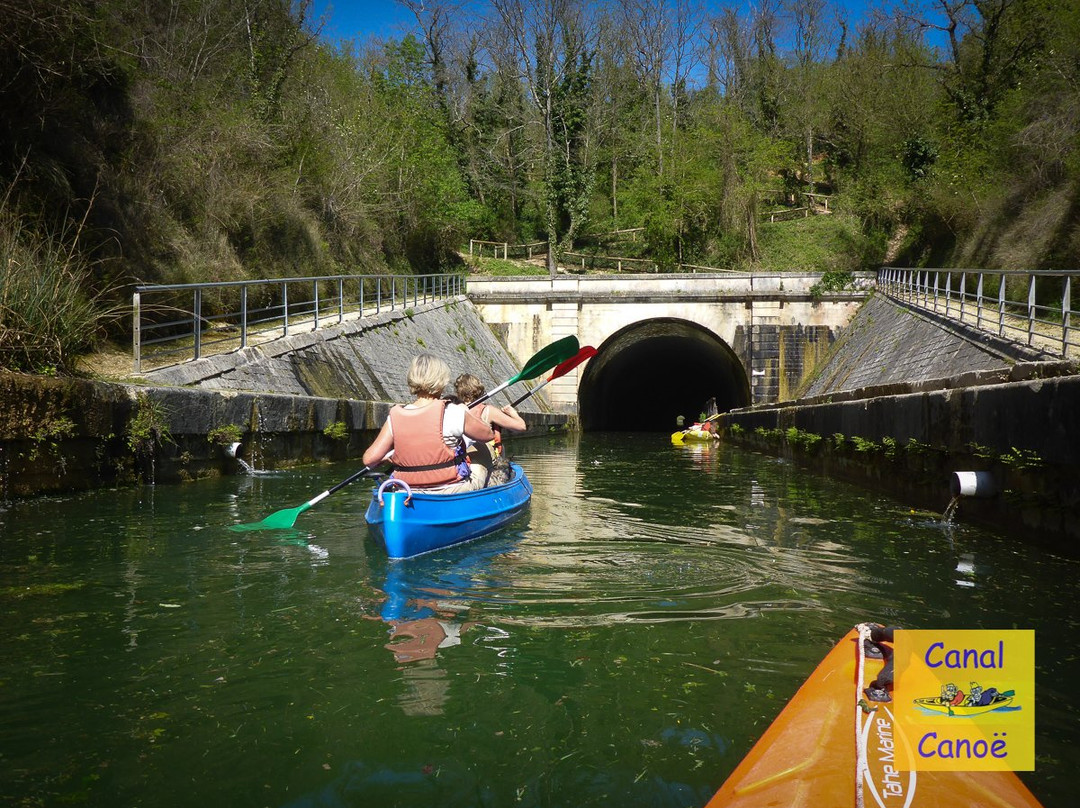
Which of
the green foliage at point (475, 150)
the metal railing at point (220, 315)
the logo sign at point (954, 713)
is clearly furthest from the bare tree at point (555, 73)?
the logo sign at point (954, 713)

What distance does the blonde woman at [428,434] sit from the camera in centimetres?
574

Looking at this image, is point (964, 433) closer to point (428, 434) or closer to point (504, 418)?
point (504, 418)

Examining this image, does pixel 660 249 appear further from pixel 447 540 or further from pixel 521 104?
pixel 447 540

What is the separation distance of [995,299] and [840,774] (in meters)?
14.9

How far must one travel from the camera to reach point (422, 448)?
5.81 m

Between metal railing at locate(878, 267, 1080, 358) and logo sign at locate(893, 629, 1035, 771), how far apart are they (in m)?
9.55

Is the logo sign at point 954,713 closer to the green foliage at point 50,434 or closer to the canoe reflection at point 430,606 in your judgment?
the canoe reflection at point 430,606

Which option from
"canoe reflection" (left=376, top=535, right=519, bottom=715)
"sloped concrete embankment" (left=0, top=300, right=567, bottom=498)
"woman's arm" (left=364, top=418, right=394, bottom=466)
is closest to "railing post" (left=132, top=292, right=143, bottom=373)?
"sloped concrete embankment" (left=0, top=300, right=567, bottom=498)

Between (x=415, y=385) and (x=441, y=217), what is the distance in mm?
29329

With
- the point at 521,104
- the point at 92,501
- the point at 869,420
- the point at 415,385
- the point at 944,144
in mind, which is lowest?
the point at 92,501

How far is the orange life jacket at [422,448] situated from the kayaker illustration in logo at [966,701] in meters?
4.00

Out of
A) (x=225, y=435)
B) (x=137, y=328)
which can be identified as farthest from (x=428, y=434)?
(x=137, y=328)

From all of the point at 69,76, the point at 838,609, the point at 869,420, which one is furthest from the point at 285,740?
the point at 69,76

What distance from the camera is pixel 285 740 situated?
2.59 metres
